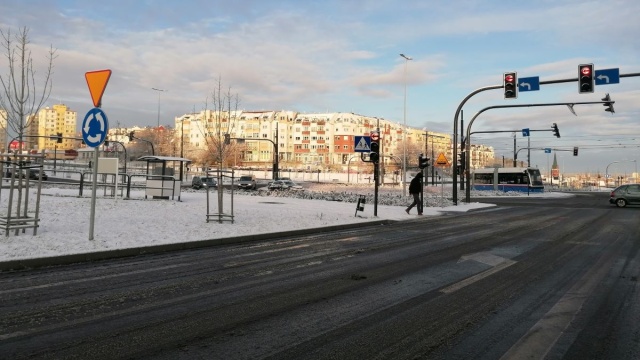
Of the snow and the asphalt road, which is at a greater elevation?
the snow

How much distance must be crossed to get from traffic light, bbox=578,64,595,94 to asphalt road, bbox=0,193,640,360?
1174 centimetres

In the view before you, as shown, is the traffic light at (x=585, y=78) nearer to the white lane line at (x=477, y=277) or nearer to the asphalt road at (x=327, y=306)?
the asphalt road at (x=327, y=306)

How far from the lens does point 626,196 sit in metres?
28.9

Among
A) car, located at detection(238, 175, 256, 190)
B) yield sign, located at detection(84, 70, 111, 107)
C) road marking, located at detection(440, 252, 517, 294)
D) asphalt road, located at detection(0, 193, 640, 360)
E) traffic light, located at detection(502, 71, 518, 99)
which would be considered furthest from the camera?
car, located at detection(238, 175, 256, 190)

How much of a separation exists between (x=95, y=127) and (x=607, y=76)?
65.3 feet

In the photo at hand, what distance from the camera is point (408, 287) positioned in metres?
6.29

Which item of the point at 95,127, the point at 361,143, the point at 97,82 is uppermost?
the point at 97,82

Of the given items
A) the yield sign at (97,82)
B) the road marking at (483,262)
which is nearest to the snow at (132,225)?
the yield sign at (97,82)

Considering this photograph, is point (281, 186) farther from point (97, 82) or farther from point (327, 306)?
point (327, 306)

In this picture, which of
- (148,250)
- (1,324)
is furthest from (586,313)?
(148,250)

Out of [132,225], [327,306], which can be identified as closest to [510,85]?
[132,225]

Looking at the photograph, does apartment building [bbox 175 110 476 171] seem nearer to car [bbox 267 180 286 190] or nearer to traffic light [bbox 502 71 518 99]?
car [bbox 267 180 286 190]

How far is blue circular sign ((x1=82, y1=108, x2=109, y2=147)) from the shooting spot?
8742 mm

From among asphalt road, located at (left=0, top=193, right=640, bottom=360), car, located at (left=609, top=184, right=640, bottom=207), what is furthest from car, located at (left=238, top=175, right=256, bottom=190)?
asphalt road, located at (left=0, top=193, right=640, bottom=360)
